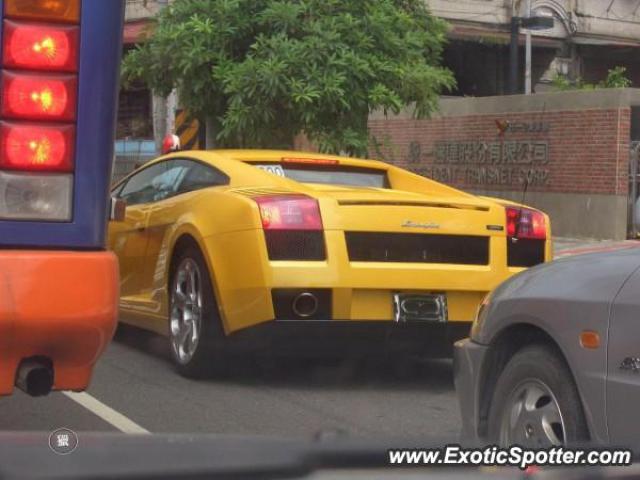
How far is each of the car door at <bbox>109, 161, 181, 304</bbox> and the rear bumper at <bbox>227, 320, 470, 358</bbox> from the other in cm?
153

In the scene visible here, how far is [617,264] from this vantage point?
411 centimetres

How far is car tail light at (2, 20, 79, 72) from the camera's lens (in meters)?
3.59

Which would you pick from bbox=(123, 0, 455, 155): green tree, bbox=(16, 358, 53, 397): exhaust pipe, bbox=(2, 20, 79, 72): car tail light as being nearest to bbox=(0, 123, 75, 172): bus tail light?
bbox=(2, 20, 79, 72): car tail light

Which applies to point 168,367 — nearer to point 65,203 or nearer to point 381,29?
point 65,203

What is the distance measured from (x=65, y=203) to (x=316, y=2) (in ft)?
28.2

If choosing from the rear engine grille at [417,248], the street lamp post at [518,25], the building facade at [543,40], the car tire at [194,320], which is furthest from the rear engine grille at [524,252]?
the building facade at [543,40]

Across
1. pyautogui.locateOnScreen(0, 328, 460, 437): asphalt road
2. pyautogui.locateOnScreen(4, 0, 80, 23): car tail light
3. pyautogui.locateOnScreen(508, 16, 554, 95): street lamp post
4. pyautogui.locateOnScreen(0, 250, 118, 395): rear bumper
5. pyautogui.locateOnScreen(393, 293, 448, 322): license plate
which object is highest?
pyautogui.locateOnScreen(508, 16, 554, 95): street lamp post

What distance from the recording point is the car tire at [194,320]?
6664 mm

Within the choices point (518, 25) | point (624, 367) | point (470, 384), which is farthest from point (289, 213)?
point (518, 25)

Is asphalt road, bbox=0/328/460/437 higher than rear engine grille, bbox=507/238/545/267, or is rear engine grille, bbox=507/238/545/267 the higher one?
rear engine grille, bbox=507/238/545/267

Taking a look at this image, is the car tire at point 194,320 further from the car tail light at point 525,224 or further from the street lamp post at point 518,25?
the street lamp post at point 518,25

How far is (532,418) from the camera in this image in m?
4.21

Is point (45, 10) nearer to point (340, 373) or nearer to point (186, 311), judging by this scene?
point (186, 311)

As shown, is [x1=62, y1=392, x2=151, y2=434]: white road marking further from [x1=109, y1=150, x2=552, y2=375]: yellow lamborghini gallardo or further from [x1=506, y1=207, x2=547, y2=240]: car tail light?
[x1=506, y1=207, x2=547, y2=240]: car tail light
